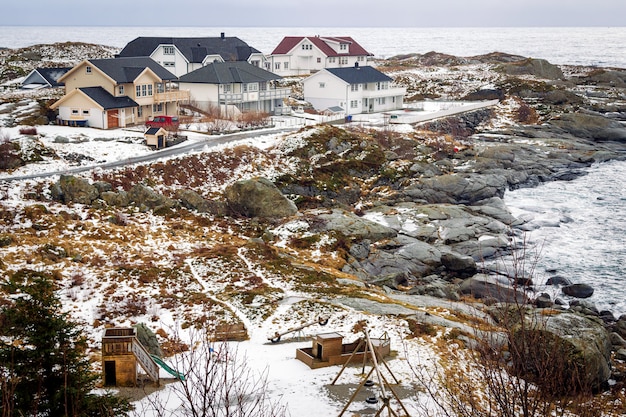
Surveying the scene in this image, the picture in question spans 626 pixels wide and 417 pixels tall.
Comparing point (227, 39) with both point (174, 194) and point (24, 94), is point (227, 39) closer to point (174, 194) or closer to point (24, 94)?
point (24, 94)

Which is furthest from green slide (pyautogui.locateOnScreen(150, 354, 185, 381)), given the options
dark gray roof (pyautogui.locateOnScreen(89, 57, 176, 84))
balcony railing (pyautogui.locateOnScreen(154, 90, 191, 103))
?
balcony railing (pyautogui.locateOnScreen(154, 90, 191, 103))

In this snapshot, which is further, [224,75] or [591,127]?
[591,127]

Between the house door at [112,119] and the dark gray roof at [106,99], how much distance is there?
2.29 ft

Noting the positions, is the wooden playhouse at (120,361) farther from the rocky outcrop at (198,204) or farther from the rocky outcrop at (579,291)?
the rocky outcrop at (579,291)

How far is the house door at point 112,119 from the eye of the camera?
5766 centimetres

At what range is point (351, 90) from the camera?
78.4m

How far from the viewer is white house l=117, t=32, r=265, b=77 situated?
83.2m

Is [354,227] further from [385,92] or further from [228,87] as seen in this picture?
[385,92]

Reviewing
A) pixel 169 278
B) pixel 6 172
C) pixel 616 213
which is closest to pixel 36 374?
pixel 169 278

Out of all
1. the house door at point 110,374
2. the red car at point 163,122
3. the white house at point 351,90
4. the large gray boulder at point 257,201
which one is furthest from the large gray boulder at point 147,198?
the white house at point 351,90

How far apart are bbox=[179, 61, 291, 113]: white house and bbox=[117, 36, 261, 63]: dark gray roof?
1179 centimetres

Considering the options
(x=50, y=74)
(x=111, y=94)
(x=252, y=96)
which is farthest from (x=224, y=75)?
(x=50, y=74)

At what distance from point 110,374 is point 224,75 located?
55.2 m

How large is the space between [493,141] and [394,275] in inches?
Answer: 1604
